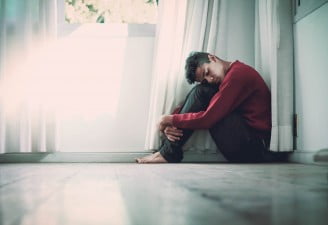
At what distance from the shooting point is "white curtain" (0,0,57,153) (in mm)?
3020

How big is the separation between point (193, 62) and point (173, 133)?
45cm

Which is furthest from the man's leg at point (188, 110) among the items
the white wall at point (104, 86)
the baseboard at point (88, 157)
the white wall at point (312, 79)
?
the white wall at point (312, 79)

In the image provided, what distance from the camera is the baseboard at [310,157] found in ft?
7.30

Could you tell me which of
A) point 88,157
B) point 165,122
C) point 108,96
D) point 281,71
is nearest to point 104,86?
point 108,96

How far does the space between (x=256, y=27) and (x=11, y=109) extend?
1.72 m

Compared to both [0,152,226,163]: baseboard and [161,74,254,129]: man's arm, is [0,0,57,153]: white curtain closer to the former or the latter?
[0,152,226,163]: baseboard

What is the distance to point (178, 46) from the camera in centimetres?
309

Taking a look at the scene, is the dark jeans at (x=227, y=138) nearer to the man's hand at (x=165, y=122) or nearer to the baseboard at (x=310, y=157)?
the man's hand at (x=165, y=122)

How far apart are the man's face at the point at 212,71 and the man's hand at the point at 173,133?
1.17 feet

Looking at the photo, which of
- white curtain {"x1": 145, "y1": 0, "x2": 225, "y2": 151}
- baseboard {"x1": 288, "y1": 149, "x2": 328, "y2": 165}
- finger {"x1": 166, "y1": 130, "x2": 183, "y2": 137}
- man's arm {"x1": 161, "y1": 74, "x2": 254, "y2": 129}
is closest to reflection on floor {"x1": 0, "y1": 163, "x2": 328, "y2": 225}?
baseboard {"x1": 288, "y1": 149, "x2": 328, "y2": 165}

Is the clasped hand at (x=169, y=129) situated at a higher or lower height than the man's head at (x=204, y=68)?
lower

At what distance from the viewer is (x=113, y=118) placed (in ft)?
10.6

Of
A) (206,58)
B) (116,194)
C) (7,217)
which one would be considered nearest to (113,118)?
(206,58)

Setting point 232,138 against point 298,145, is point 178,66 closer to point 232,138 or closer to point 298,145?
point 232,138
